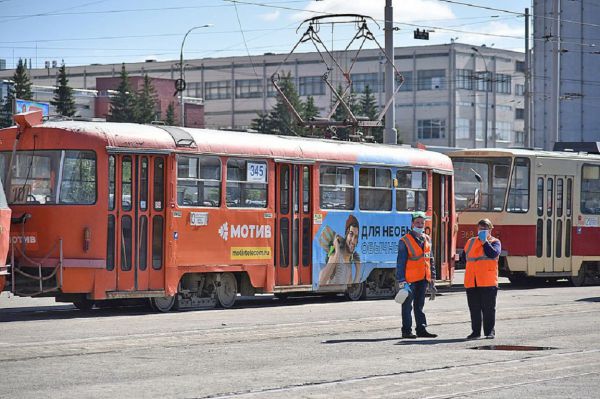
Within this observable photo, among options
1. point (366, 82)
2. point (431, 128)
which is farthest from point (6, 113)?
point (431, 128)

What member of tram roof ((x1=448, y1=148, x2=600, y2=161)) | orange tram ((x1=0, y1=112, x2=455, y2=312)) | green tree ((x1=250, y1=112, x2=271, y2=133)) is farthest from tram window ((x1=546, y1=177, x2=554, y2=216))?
green tree ((x1=250, y1=112, x2=271, y2=133))

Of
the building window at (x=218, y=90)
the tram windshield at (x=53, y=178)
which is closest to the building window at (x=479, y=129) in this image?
the building window at (x=218, y=90)

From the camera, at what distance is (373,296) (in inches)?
1057

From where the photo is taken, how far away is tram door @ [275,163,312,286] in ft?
79.7

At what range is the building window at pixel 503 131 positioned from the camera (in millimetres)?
117438

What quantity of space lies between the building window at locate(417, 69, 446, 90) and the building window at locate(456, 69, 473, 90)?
3.89 ft

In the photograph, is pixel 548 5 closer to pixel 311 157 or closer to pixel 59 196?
pixel 311 157

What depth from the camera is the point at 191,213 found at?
72.9 ft

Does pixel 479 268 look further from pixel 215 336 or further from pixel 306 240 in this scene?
pixel 306 240

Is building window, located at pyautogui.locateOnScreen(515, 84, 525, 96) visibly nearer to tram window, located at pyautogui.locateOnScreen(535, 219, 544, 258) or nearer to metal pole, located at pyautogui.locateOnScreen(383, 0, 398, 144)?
metal pole, located at pyautogui.locateOnScreen(383, 0, 398, 144)

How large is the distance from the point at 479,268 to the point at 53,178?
7.08 meters

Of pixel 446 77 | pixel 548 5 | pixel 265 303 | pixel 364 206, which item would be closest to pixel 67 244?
pixel 265 303

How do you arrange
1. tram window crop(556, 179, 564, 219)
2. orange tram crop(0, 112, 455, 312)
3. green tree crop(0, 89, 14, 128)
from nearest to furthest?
orange tram crop(0, 112, 455, 312)
tram window crop(556, 179, 564, 219)
green tree crop(0, 89, 14, 128)

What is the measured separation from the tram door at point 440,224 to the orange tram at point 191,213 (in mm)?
1547
